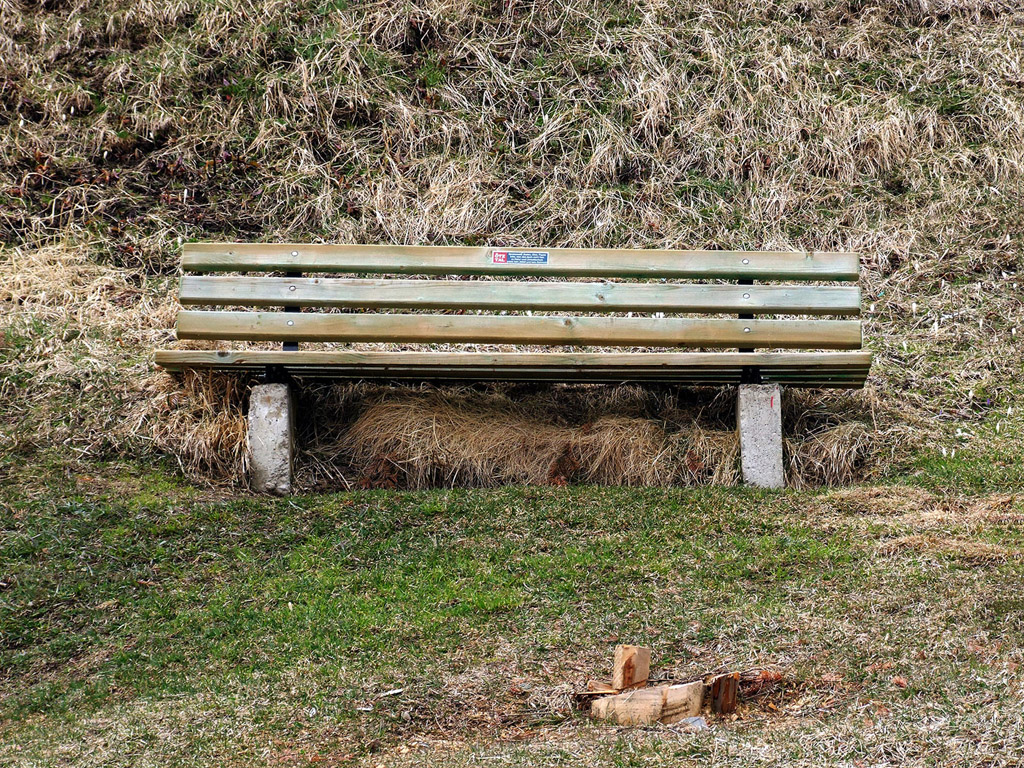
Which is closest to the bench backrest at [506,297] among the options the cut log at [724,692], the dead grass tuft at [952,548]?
the dead grass tuft at [952,548]

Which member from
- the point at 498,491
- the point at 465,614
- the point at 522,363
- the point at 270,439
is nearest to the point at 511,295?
the point at 522,363

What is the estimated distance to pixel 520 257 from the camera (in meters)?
5.83

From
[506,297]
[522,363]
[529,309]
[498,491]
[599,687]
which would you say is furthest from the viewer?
[529,309]

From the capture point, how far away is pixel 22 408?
19.7ft

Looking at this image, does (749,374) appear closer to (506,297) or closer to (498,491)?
(506,297)

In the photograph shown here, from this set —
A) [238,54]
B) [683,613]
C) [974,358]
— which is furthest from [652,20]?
[683,613]

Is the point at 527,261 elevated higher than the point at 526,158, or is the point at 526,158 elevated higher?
the point at 526,158

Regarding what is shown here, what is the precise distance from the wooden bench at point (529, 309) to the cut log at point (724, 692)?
2423 mm

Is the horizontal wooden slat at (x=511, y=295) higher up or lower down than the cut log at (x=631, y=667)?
higher up

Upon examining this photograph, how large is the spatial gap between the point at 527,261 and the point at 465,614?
90.8 inches

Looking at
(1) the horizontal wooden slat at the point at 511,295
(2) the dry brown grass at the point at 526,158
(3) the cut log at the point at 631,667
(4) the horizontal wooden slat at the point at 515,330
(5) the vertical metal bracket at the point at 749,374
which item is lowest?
(3) the cut log at the point at 631,667

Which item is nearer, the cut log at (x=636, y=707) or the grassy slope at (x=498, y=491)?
the cut log at (x=636, y=707)

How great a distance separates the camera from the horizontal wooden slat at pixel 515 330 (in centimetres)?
572

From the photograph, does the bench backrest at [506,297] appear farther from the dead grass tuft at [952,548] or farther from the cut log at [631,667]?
the cut log at [631,667]
